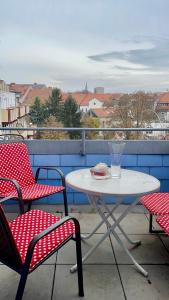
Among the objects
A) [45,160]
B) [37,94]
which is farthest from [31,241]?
[37,94]

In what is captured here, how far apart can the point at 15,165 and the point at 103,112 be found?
109 centimetres

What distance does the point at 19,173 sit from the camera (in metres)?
2.86

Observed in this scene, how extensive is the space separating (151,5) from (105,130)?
1.61 m

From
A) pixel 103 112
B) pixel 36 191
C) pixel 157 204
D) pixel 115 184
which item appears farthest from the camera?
pixel 103 112

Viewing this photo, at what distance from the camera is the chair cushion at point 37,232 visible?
5.06ft

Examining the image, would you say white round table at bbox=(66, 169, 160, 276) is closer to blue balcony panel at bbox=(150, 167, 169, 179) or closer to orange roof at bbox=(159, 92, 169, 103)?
blue balcony panel at bbox=(150, 167, 169, 179)

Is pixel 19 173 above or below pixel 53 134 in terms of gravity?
below

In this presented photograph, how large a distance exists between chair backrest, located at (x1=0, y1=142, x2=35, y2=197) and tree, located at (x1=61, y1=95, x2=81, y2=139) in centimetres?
55

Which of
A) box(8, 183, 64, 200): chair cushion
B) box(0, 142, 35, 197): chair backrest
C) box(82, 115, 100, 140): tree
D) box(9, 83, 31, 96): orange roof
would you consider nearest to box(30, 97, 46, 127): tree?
box(9, 83, 31, 96): orange roof

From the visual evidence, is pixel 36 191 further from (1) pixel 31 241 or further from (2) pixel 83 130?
(1) pixel 31 241

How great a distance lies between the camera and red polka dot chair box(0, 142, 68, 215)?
104 inches

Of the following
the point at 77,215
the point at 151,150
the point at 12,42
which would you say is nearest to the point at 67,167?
the point at 77,215

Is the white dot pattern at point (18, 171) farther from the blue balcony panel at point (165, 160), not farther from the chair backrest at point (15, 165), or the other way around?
the blue balcony panel at point (165, 160)

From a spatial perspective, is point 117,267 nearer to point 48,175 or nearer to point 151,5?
point 48,175
